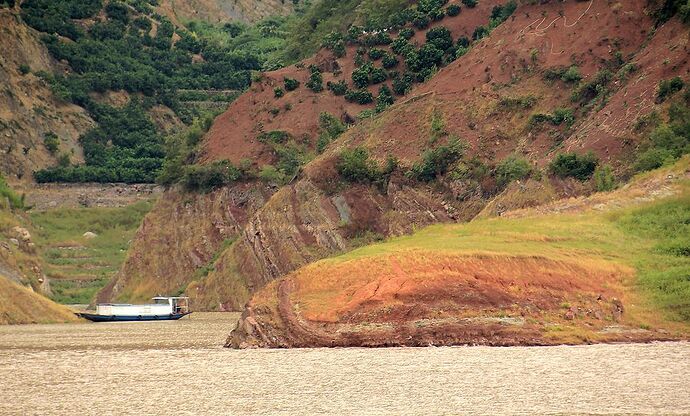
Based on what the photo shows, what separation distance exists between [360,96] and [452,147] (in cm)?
2495

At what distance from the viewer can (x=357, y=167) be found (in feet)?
365

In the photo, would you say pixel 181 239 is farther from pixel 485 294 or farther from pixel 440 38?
pixel 485 294

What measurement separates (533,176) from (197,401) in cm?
5988

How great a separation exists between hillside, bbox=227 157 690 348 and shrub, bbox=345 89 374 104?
229ft

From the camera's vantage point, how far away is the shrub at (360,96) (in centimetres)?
13050

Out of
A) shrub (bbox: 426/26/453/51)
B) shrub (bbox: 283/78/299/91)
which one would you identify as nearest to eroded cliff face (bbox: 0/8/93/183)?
shrub (bbox: 283/78/299/91)

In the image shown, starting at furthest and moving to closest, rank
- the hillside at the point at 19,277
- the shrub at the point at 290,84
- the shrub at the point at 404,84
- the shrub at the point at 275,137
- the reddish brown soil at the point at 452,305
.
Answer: the shrub at the point at 290,84, the shrub at the point at 275,137, the shrub at the point at 404,84, the hillside at the point at 19,277, the reddish brown soil at the point at 452,305

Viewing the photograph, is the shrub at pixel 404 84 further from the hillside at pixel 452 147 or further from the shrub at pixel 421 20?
the shrub at pixel 421 20

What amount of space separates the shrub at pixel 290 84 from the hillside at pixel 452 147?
4.73 meters

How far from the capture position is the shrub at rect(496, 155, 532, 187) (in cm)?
9844

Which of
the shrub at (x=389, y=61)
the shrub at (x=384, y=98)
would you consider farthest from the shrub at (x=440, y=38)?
the shrub at (x=384, y=98)

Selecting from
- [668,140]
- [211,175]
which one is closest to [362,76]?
[211,175]

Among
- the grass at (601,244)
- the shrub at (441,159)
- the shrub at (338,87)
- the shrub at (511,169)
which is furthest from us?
the shrub at (338,87)

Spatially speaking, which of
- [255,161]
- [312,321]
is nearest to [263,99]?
[255,161]
